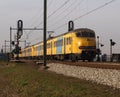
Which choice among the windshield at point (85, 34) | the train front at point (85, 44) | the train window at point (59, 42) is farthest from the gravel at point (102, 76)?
the train window at point (59, 42)

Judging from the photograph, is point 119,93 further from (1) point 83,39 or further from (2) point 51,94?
(1) point 83,39

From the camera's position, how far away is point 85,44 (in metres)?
36.7

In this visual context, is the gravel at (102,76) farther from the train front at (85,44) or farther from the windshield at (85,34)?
the windshield at (85,34)

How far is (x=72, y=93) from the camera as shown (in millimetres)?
14766

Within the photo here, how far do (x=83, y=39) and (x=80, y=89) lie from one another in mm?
22001

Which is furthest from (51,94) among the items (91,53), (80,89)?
(91,53)

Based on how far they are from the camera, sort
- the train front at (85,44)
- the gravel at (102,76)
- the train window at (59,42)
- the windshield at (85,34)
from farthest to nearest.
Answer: the train window at (59,42) < the windshield at (85,34) < the train front at (85,44) < the gravel at (102,76)

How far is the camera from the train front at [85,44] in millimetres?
36469

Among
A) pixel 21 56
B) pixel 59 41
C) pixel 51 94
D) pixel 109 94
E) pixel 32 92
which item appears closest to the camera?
pixel 109 94

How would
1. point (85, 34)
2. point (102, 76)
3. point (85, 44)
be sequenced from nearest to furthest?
point (102, 76)
point (85, 44)
point (85, 34)

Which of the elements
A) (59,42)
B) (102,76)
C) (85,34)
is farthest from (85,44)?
(102,76)

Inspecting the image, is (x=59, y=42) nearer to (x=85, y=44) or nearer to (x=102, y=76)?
(x=85, y=44)

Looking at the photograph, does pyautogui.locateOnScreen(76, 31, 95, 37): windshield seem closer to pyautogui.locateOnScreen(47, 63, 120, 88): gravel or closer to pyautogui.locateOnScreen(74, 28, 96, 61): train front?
pyautogui.locateOnScreen(74, 28, 96, 61): train front

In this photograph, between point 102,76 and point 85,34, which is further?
point 85,34
